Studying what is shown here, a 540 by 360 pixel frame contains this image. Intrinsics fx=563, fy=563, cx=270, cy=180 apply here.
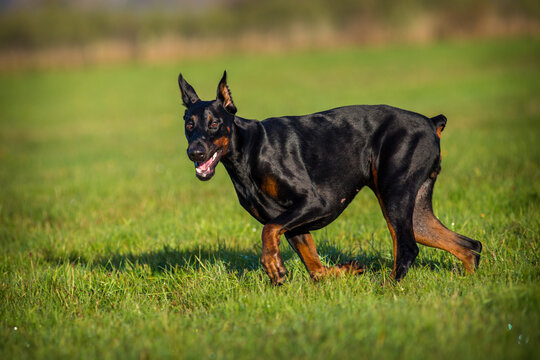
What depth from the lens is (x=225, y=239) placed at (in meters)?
6.11

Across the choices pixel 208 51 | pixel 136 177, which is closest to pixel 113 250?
pixel 136 177

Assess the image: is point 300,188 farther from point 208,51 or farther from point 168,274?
point 208,51

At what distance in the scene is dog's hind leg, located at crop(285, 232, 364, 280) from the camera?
15.2 ft

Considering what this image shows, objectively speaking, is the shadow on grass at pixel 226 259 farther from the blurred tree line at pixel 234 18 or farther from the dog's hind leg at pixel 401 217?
the blurred tree line at pixel 234 18

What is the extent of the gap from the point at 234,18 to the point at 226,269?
39.5 meters

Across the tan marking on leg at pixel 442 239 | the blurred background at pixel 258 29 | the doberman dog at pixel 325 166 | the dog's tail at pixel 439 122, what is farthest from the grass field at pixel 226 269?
the blurred background at pixel 258 29

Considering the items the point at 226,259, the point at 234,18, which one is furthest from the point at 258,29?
the point at 226,259

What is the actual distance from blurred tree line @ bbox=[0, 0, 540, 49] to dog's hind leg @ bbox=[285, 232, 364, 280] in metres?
33.3

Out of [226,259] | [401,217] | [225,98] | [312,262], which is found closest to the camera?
[401,217]

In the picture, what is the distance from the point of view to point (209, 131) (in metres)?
4.49

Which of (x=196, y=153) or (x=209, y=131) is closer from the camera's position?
(x=196, y=153)

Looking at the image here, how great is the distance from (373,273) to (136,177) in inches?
265

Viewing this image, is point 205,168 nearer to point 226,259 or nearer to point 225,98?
point 225,98

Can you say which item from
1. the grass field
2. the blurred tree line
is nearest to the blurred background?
the blurred tree line
